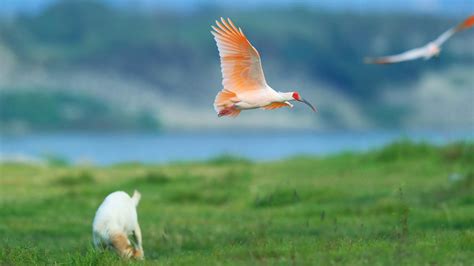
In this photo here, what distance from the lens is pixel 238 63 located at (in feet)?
29.6

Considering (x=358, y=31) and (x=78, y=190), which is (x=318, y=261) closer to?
(x=78, y=190)

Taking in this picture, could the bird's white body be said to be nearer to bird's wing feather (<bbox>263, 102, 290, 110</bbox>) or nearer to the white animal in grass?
bird's wing feather (<bbox>263, 102, 290, 110</bbox>)

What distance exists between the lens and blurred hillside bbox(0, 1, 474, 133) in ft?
350

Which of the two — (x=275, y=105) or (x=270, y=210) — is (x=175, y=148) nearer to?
(x=270, y=210)

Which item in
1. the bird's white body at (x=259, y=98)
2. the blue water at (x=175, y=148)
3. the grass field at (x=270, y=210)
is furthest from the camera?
the blue water at (x=175, y=148)

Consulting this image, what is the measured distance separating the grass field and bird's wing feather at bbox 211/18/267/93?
1404 millimetres

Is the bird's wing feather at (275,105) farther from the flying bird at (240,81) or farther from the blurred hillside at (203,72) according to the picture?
the blurred hillside at (203,72)

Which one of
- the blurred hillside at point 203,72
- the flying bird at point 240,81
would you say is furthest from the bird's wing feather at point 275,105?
the blurred hillside at point 203,72

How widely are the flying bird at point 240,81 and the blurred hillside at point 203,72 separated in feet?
311

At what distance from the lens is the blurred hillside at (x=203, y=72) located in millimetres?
106688

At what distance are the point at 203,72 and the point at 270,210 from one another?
3918 inches

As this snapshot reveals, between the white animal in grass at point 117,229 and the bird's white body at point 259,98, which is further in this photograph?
the white animal in grass at point 117,229

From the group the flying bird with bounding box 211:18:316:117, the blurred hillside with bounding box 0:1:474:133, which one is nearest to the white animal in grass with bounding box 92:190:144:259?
the flying bird with bounding box 211:18:316:117

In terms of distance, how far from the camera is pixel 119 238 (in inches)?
390
